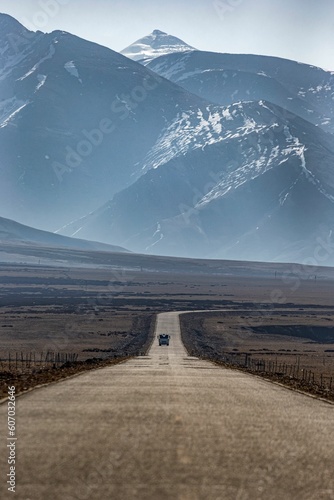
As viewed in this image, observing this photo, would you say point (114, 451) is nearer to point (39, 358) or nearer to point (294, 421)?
point (294, 421)

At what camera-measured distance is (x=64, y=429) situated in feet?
53.5

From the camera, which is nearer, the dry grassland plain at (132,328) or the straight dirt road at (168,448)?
the straight dirt road at (168,448)

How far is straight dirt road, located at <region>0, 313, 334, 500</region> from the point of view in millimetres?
11531

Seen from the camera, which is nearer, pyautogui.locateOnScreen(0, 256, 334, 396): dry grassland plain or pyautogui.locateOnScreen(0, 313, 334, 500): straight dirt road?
pyautogui.locateOnScreen(0, 313, 334, 500): straight dirt road

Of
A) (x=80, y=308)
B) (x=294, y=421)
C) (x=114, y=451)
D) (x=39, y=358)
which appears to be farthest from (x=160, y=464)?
(x=80, y=308)

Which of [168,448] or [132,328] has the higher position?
[132,328]

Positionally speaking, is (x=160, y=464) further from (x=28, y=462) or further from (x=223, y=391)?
(x=223, y=391)

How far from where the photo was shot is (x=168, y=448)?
14.3 metres

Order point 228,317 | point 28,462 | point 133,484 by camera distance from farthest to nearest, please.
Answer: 1. point 228,317
2. point 28,462
3. point 133,484

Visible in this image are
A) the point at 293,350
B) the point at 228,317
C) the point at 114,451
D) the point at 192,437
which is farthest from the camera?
the point at 228,317

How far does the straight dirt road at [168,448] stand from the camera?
454 inches

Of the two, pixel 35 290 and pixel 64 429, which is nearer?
pixel 64 429

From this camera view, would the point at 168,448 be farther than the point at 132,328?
No

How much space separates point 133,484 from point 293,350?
275 feet
